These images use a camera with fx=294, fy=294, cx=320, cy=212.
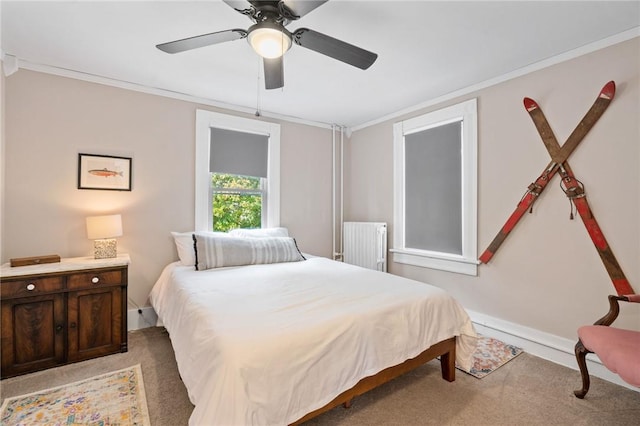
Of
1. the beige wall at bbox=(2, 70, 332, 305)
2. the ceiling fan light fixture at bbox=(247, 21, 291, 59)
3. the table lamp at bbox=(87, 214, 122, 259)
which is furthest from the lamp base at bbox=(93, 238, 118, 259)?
the ceiling fan light fixture at bbox=(247, 21, 291, 59)

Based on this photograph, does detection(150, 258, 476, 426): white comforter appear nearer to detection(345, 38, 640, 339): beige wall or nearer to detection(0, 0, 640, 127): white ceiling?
detection(345, 38, 640, 339): beige wall

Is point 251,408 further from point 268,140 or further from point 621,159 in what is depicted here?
point 268,140

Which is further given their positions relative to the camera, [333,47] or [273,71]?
[273,71]

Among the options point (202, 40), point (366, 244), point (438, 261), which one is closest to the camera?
point (202, 40)

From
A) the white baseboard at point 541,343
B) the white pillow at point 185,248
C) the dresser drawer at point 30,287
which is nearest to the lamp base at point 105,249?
the dresser drawer at point 30,287

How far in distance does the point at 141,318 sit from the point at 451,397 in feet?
9.79

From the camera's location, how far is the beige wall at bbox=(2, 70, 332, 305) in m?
2.60

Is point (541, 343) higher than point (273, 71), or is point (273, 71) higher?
point (273, 71)

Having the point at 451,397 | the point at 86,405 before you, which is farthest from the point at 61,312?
the point at 451,397

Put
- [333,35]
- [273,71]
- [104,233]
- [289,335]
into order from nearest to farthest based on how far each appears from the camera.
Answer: [289,335] → [273,71] → [333,35] → [104,233]

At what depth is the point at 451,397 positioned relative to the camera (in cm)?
198

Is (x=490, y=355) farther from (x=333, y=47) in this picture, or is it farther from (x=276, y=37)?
(x=276, y=37)

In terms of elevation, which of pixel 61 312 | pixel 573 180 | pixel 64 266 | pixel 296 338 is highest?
pixel 573 180

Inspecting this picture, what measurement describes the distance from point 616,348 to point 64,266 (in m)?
3.85
